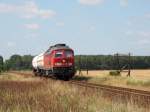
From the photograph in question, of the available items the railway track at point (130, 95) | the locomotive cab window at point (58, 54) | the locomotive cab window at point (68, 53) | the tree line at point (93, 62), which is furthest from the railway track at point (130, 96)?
the tree line at point (93, 62)

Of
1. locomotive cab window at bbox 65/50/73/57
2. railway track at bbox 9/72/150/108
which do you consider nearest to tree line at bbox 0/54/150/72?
locomotive cab window at bbox 65/50/73/57

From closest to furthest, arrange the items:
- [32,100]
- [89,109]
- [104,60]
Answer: [89,109]
[32,100]
[104,60]

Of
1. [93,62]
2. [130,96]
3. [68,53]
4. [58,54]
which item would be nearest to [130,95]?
[130,96]

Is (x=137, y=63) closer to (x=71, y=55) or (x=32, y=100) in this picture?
(x=71, y=55)

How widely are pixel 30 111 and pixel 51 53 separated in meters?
31.7

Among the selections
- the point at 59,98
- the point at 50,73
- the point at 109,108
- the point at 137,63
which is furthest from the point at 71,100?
the point at 137,63

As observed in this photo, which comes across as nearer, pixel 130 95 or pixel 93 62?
pixel 130 95

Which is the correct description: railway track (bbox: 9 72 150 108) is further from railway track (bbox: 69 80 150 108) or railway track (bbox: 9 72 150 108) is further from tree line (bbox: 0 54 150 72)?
tree line (bbox: 0 54 150 72)

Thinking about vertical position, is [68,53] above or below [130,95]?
above

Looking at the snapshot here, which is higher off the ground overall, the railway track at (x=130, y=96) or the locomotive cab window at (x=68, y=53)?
the locomotive cab window at (x=68, y=53)

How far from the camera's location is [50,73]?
153ft

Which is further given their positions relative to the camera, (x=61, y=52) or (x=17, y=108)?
(x=61, y=52)

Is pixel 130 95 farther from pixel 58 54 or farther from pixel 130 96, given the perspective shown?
pixel 58 54

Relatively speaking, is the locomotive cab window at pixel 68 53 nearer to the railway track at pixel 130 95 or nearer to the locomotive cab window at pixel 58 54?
the locomotive cab window at pixel 58 54
